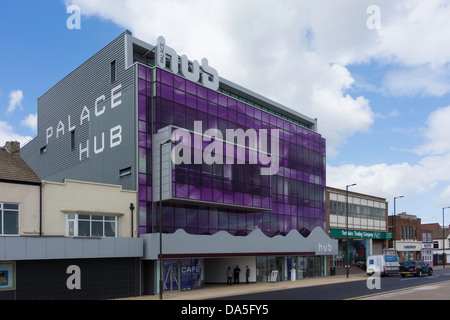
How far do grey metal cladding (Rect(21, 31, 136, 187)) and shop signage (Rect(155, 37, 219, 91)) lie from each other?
119 inches

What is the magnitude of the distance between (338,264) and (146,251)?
38.5m

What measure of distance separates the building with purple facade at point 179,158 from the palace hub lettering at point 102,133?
95 millimetres

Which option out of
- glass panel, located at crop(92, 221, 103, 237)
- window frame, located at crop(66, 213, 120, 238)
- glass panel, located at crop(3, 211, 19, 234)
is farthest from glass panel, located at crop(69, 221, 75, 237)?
glass panel, located at crop(3, 211, 19, 234)

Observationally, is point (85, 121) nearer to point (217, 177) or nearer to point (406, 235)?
point (217, 177)

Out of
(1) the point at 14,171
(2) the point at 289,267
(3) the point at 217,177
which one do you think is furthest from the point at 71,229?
(2) the point at 289,267

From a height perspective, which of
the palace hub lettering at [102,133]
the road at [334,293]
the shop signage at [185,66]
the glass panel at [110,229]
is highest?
the shop signage at [185,66]

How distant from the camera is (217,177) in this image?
39125 millimetres

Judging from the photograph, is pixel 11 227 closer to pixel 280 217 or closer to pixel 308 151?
pixel 280 217

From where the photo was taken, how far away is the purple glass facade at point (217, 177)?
119ft

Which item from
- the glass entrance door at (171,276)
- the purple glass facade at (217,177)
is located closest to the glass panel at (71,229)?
the purple glass facade at (217,177)

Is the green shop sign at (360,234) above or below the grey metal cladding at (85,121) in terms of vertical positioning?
below

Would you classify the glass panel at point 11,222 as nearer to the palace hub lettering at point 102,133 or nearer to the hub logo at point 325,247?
the palace hub lettering at point 102,133

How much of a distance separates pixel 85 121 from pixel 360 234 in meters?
43.9
